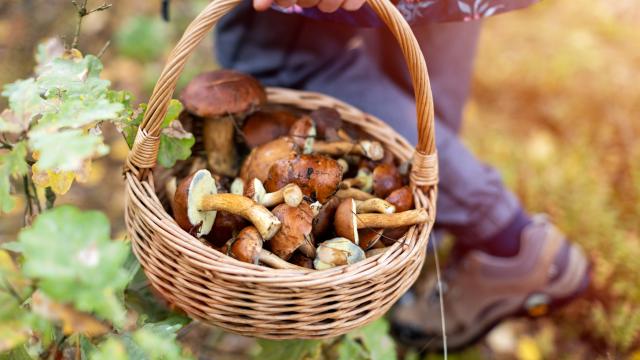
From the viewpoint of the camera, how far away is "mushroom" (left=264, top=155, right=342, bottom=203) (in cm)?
122

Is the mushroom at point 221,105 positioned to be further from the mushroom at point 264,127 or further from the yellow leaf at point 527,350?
the yellow leaf at point 527,350

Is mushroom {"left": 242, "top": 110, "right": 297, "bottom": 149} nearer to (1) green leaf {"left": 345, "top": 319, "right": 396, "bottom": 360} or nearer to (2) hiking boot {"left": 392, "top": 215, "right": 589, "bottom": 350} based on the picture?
(1) green leaf {"left": 345, "top": 319, "right": 396, "bottom": 360}

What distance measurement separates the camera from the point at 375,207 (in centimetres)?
125

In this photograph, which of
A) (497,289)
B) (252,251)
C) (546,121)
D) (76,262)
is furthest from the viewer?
(546,121)

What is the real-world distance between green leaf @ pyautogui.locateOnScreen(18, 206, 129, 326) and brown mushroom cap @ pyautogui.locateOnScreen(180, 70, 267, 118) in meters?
0.63

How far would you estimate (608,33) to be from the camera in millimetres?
3119

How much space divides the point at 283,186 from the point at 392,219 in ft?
0.77

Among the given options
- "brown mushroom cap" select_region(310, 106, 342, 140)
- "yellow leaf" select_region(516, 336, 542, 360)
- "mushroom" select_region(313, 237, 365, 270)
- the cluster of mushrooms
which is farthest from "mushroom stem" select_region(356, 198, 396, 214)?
"yellow leaf" select_region(516, 336, 542, 360)

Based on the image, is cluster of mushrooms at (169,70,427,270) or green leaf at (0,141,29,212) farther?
cluster of mushrooms at (169,70,427,270)

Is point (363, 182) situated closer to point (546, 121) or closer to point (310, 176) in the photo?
point (310, 176)

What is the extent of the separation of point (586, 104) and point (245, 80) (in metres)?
1.97

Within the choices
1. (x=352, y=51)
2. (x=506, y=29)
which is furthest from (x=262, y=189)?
(x=506, y=29)

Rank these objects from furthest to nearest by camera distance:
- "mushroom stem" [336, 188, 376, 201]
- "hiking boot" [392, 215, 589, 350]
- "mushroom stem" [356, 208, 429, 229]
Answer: "hiking boot" [392, 215, 589, 350]
"mushroom stem" [336, 188, 376, 201]
"mushroom stem" [356, 208, 429, 229]

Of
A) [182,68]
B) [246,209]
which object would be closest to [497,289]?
[246,209]
